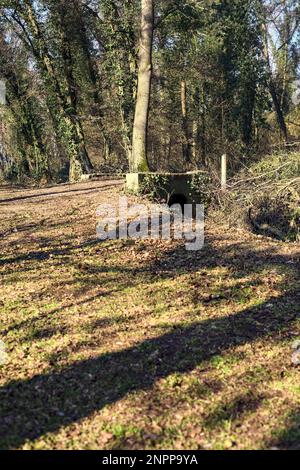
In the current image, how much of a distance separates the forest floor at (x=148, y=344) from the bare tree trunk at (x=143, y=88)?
4.30 meters

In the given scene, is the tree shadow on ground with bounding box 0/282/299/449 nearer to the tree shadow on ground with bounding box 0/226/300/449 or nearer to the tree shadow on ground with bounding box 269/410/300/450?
the tree shadow on ground with bounding box 0/226/300/449

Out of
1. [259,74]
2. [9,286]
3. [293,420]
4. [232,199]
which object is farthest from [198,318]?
[259,74]

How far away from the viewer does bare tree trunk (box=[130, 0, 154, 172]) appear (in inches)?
468

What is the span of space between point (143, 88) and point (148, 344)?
871 centimetres

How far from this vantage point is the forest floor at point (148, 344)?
11.5 feet

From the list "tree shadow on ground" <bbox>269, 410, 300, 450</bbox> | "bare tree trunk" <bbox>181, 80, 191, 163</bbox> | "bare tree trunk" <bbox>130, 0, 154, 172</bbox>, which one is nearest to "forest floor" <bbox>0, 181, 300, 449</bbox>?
"tree shadow on ground" <bbox>269, 410, 300, 450</bbox>

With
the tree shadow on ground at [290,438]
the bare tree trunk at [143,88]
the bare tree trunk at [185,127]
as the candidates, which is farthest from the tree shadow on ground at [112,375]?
the bare tree trunk at [185,127]

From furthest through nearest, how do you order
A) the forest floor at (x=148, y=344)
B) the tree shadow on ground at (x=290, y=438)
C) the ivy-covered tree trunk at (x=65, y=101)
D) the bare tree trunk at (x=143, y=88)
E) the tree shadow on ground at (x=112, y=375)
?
the ivy-covered tree trunk at (x=65, y=101) → the bare tree trunk at (x=143, y=88) → the tree shadow on ground at (x=112, y=375) → the forest floor at (x=148, y=344) → the tree shadow on ground at (x=290, y=438)

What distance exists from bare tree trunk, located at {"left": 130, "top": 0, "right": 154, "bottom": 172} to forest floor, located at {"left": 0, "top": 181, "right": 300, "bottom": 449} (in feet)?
14.1

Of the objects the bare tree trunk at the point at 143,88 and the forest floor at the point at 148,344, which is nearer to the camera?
the forest floor at the point at 148,344

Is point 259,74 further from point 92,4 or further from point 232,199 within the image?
point 232,199

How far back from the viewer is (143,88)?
472 inches

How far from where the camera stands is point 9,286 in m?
6.32

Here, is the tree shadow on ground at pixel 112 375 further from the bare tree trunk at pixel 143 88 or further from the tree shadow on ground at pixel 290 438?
the bare tree trunk at pixel 143 88
